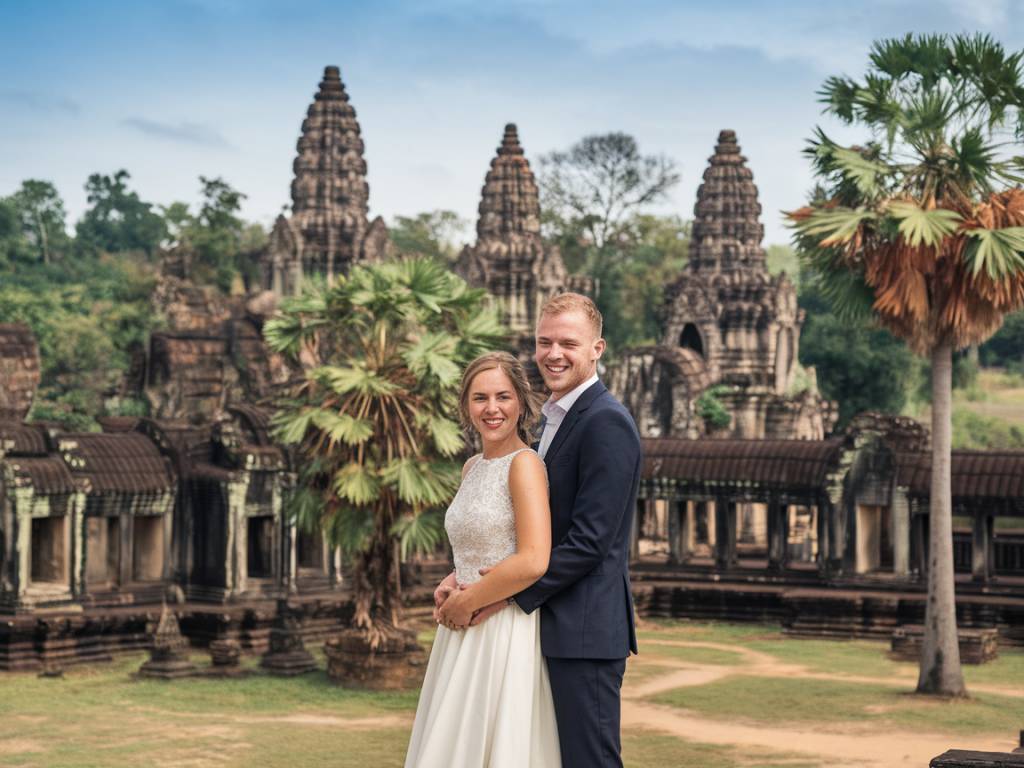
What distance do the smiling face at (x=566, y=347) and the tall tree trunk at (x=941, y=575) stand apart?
13408mm

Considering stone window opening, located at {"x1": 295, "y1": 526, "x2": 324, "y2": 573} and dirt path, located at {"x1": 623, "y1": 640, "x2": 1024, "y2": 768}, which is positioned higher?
stone window opening, located at {"x1": 295, "y1": 526, "x2": 324, "y2": 573}

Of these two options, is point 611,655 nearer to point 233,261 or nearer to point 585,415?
point 585,415

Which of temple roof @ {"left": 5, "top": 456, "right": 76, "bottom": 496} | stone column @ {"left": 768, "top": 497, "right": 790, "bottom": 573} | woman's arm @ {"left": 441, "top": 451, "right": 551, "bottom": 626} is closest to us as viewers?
woman's arm @ {"left": 441, "top": 451, "right": 551, "bottom": 626}

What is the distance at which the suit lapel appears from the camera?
6535 millimetres

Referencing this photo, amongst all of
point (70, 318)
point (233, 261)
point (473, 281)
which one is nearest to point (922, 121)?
point (473, 281)

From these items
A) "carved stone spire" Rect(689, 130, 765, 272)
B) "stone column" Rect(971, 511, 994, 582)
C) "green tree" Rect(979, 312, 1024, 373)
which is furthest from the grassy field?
"green tree" Rect(979, 312, 1024, 373)

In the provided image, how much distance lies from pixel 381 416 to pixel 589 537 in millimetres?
13658

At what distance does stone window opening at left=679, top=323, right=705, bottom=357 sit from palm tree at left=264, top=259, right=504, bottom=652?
96.6ft

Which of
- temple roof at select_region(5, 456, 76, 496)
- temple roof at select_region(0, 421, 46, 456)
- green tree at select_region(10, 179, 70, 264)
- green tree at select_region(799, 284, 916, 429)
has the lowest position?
temple roof at select_region(5, 456, 76, 496)

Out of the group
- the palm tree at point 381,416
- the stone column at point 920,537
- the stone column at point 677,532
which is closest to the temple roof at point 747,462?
the stone column at point 677,532

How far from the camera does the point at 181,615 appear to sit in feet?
75.8

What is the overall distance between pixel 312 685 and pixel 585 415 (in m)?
14.4

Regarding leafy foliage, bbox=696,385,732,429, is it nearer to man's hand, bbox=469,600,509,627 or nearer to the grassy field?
the grassy field

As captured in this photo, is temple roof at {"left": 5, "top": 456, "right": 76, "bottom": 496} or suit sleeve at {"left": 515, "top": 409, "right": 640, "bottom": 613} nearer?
suit sleeve at {"left": 515, "top": 409, "right": 640, "bottom": 613}
